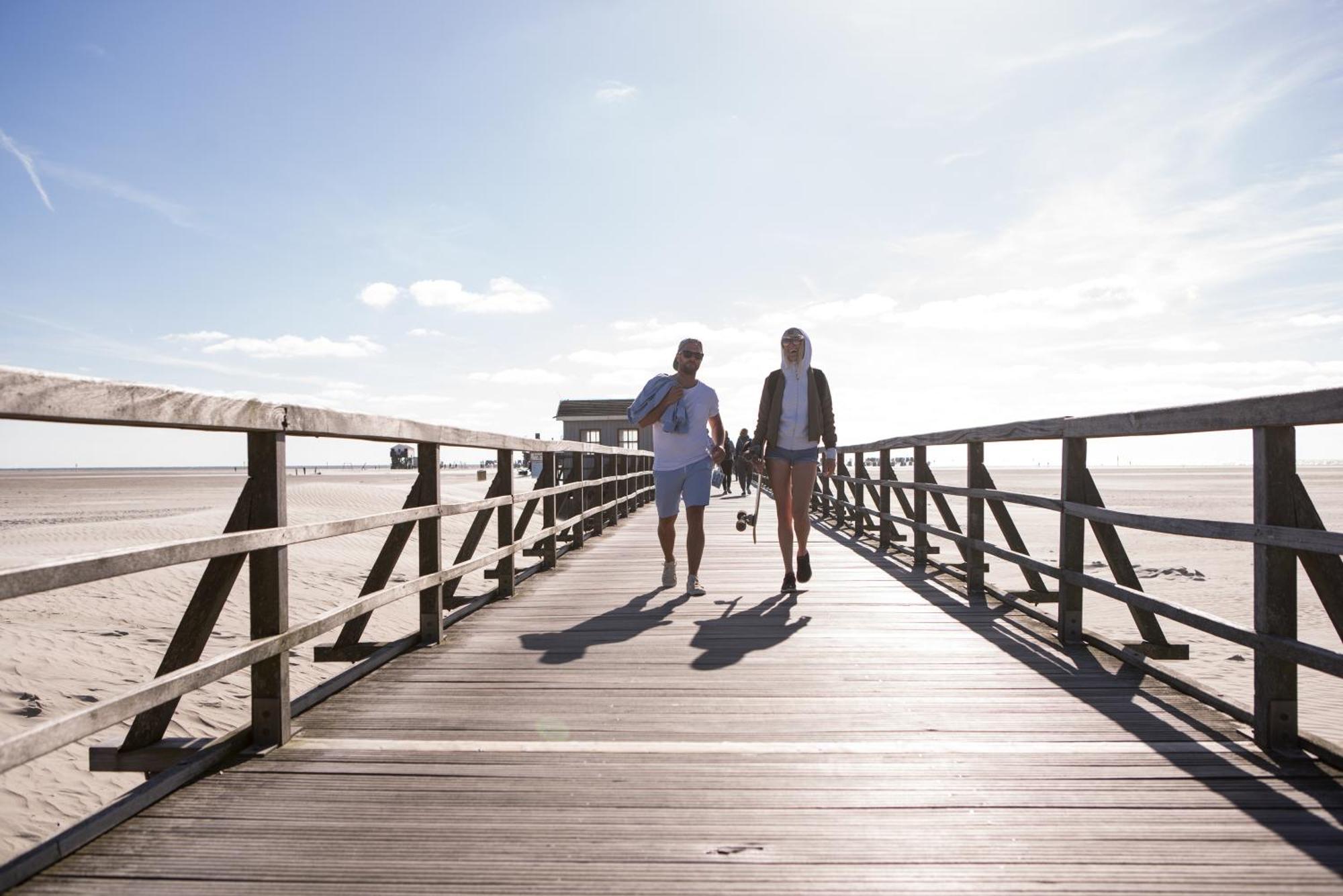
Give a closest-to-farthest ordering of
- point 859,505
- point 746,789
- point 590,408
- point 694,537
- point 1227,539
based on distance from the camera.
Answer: point 746,789 < point 1227,539 < point 694,537 < point 859,505 < point 590,408

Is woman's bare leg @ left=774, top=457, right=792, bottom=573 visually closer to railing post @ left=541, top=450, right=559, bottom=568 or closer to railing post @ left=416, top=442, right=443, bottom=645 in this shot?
railing post @ left=541, top=450, right=559, bottom=568

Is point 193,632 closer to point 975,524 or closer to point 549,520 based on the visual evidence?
point 975,524

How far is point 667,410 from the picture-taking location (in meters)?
5.99

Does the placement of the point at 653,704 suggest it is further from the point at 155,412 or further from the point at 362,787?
the point at 155,412

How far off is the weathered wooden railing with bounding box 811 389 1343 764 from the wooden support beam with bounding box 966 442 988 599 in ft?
0.05

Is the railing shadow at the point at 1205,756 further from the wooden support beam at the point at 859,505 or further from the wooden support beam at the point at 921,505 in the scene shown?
the wooden support beam at the point at 859,505

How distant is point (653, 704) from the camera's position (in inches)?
137

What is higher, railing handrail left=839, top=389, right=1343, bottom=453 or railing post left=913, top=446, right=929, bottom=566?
railing handrail left=839, top=389, right=1343, bottom=453

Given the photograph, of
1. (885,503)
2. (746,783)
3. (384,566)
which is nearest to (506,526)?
(384,566)

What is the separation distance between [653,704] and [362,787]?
1.23 metres

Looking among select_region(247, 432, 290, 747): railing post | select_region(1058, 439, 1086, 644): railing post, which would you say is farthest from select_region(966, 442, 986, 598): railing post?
select_region(247, 432, 290, 747): railing post

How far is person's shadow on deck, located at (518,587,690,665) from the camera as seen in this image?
445cm

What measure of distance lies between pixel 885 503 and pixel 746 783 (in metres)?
7.04

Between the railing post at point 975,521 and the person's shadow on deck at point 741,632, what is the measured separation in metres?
1.27
